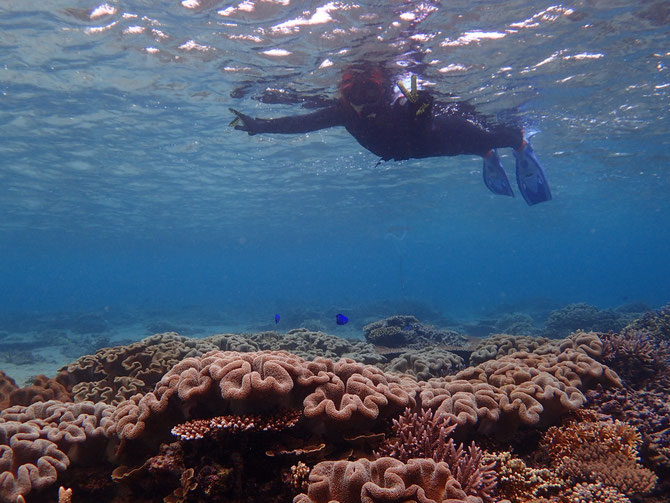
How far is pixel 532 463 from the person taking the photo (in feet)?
13.8

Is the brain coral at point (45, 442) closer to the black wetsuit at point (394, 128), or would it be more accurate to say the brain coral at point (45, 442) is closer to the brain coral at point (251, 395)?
the brain coral at point (251, 395)

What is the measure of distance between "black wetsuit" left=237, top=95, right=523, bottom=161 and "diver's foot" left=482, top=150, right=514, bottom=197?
174 cm

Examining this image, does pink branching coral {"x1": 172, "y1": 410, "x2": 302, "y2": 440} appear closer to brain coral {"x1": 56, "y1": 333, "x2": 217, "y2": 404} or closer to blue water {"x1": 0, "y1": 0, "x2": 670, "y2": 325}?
brain coral {"x1": 56, "y1": 333, "x2": 217, "y2": 404}

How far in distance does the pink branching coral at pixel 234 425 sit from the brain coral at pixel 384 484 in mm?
554

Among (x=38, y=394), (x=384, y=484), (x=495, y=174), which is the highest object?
(x=495, y=174)

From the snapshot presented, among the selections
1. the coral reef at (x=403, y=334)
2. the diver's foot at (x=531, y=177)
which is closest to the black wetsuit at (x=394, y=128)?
the diver's foot at (x=531, y=177)

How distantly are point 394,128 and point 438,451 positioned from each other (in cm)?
720

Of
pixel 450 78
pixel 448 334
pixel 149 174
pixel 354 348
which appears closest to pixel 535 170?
pixel 450 78

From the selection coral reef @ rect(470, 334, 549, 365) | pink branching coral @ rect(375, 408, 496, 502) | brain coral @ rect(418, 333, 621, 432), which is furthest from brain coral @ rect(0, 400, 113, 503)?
coral reef @ rect(470, 334, 549, 365)

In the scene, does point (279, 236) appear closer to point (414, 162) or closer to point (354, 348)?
point (414, 162)

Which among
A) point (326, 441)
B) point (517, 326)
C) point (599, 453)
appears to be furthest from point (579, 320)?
point (326, 441)

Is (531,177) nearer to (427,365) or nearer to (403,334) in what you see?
(403,334)

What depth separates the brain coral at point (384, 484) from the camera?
2.63m

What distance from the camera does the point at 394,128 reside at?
877 centimetres
